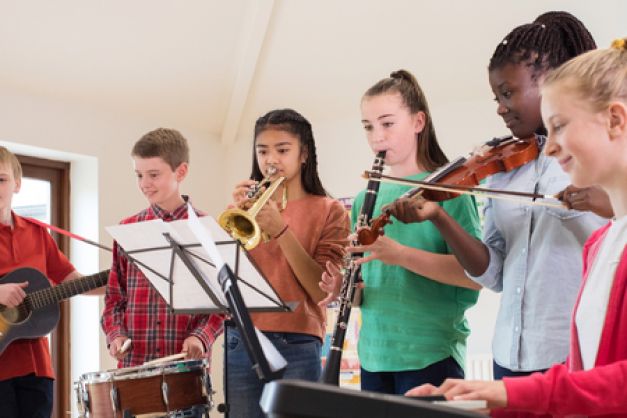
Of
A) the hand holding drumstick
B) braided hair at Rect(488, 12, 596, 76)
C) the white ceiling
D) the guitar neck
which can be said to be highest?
the white ceiling

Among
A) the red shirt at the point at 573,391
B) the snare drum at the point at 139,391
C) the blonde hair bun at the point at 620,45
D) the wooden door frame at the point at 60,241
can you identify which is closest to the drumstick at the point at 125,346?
the snare drum at the point at 139,391

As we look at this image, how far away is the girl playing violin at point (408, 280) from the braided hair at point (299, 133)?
317 millimetres

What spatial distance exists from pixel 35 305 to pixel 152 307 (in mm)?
698

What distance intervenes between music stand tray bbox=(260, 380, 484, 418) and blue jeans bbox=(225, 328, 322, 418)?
4.02ft

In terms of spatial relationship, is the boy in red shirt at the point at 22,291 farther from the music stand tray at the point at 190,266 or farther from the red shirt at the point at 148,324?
the music stand tray at the point at 190,266

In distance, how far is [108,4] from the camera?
11.6ft

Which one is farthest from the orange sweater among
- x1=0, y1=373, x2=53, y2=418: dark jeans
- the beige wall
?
the beige wall

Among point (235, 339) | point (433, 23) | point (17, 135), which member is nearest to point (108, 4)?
point (17, 135)

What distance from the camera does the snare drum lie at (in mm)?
1830

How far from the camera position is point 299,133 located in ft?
7.03

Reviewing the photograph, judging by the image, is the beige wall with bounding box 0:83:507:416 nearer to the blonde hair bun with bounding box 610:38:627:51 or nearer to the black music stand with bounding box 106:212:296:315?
the black music stand with bounding box 106:212:296:315

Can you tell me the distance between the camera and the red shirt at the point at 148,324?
7.20 ft

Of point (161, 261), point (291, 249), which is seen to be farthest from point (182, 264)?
point (291, 249)

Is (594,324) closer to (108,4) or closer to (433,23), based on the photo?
A: (433,23)
